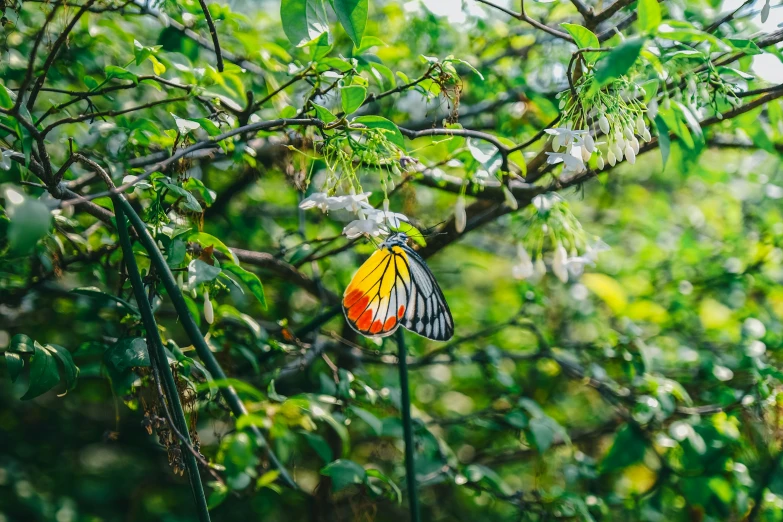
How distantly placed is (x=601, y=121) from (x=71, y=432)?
2.77 metres

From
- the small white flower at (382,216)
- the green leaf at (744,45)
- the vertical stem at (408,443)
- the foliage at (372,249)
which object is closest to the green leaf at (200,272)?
A: the foliage at (372,249)

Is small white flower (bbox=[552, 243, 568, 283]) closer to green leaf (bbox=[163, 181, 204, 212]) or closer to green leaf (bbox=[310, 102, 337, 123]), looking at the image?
green leaf (bbox=[310, 102, 337, 123])

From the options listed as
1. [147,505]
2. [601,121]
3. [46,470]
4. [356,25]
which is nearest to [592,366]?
[601,121]

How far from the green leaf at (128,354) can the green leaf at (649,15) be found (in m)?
1.02

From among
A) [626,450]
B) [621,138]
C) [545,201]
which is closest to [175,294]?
[545,201]

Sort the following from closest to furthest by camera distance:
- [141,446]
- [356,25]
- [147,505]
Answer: [356,25]
[141,446]
[147,505]

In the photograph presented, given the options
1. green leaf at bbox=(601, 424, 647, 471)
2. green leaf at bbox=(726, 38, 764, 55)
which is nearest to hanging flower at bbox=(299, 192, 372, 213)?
green leaf at bbox=(726, 38, 764, 55)

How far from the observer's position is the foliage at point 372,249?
45.4 inches

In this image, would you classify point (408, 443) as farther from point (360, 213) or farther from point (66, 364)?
point (66, 364)

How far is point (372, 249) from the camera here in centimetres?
189

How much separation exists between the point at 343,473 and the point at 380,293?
0.43 m

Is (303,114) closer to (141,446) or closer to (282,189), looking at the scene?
(282,189)

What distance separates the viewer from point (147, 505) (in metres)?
3.09

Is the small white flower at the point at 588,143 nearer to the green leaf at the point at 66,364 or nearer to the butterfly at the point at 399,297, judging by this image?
the butterfly at the point at 399,297
